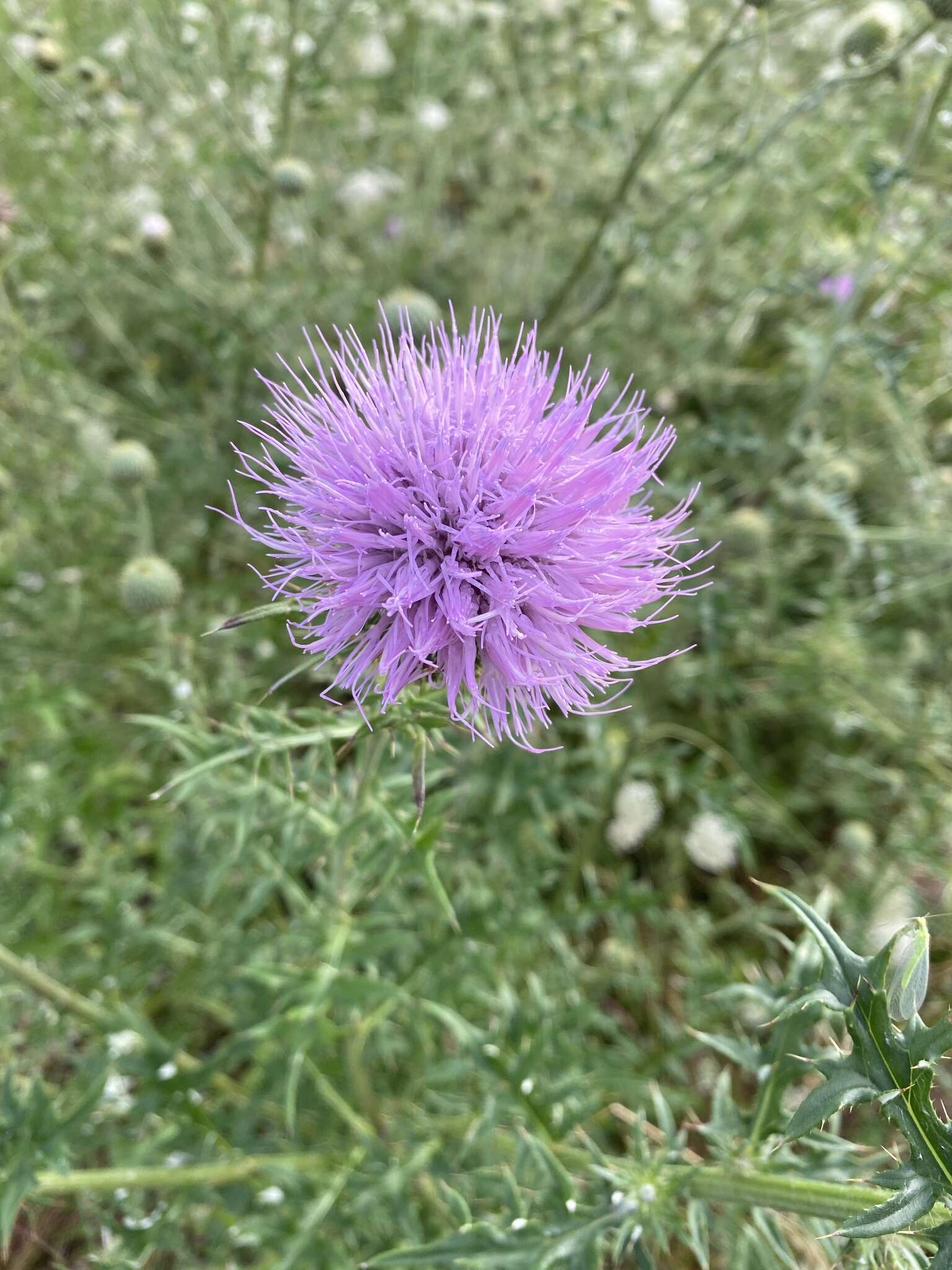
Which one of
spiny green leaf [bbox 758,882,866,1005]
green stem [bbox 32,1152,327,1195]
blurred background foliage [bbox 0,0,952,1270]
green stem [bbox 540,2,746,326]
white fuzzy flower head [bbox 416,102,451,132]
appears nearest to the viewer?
spiny green leaf [bbox 758,882,866,1005]

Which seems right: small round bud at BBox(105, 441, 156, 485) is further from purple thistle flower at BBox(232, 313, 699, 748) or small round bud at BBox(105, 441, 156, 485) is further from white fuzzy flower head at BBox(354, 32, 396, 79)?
white fuzzy flower head at BBox(354, 32, 396, 79)

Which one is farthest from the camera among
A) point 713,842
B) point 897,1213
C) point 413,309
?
point 713,842

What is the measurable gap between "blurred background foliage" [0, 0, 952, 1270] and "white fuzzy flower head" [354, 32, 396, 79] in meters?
0.03

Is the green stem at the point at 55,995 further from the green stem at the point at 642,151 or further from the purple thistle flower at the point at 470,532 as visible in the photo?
the green stem at the point at 642,151

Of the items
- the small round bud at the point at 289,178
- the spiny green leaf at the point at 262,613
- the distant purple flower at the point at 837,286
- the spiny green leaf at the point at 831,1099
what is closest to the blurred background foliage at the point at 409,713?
the small round bud at the point at 289,178

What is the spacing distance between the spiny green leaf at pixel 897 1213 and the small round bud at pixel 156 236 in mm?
4273

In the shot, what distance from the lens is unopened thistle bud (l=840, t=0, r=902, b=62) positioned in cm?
290

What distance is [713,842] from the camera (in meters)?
3.36

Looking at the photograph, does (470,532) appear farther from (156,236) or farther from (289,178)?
(156,236)

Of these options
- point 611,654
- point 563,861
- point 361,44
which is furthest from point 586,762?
point 361,44

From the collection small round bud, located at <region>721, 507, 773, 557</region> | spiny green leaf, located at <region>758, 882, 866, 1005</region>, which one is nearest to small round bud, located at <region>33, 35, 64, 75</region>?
small round bud, located at <region>721, 507, 773, 557</region>

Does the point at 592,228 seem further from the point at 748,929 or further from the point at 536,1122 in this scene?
the point at 536,1122

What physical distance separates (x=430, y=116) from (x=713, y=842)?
4138 millimetres

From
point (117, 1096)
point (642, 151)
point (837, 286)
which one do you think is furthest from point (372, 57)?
point (117, 1096)
